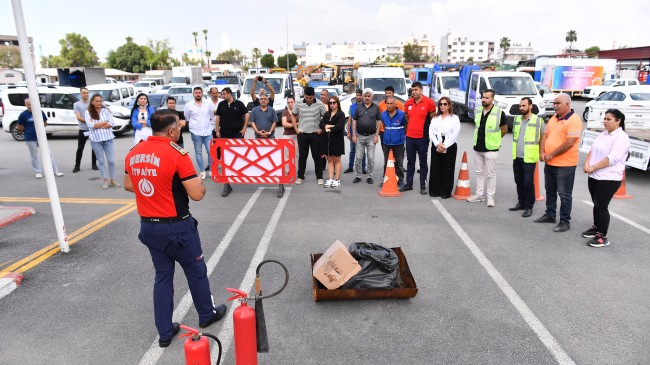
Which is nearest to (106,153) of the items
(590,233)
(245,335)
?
(245,335)

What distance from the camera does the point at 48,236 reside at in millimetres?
6234

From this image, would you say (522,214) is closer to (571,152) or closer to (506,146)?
(571,152)

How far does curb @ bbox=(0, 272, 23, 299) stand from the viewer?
4.53 metres

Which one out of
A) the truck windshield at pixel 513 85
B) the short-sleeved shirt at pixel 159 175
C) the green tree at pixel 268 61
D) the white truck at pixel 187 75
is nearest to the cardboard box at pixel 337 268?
the short-sleeved shirt at pixel 159 175

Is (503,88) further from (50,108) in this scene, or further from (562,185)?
(50,108)

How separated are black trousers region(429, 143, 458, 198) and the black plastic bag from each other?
12.6 feet

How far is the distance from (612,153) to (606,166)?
18cm

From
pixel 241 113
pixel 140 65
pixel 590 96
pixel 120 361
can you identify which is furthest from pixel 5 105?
pixel 140 65

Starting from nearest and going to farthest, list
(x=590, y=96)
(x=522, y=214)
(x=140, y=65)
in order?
(x=522, y=214) < (x=590, y=96) < (x=140, y=65)

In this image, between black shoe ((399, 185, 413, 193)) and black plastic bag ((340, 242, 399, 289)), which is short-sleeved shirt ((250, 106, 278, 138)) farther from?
black plastic bag ((340, 242, 399, 289))

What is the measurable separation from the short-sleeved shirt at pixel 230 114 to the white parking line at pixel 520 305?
190 inches

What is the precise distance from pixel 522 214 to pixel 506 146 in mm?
7414

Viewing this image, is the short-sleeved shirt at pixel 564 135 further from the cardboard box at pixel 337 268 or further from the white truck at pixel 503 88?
the white truck at pixel 503 88

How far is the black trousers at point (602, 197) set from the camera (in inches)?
217
